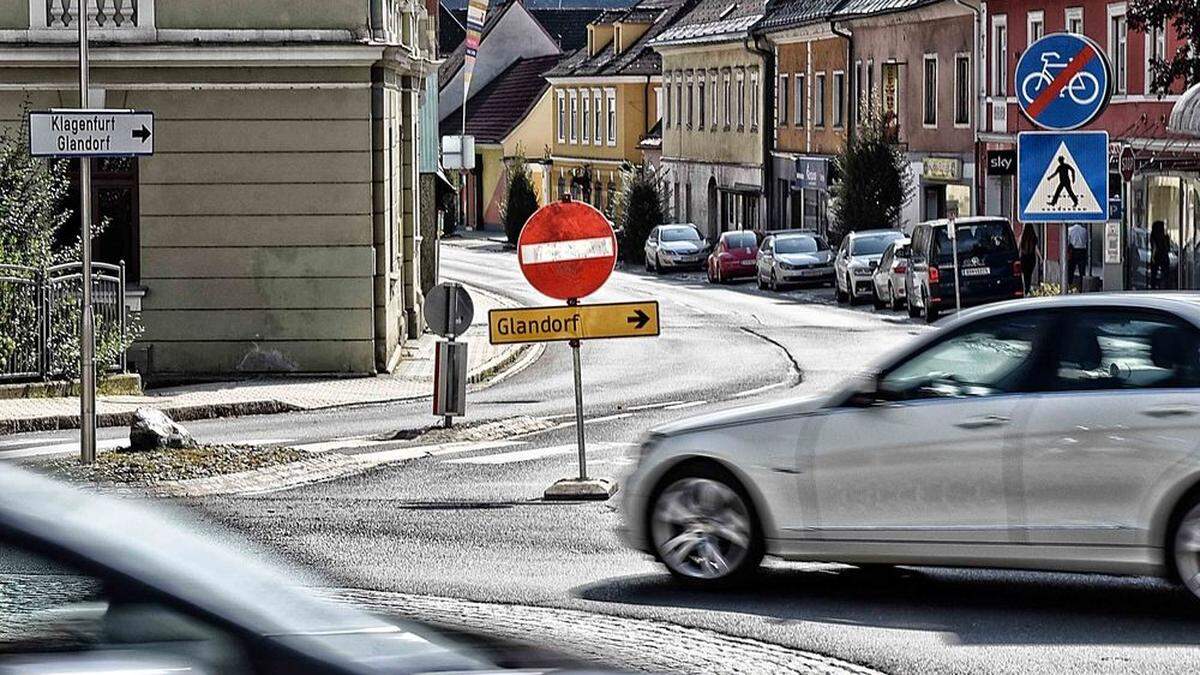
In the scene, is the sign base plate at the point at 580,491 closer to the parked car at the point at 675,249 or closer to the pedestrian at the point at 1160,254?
the pedestrian at the point at 1160,254

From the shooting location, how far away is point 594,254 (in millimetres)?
15344

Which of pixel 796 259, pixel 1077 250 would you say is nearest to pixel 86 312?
pixel 1077 250

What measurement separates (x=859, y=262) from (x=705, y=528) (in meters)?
36.0

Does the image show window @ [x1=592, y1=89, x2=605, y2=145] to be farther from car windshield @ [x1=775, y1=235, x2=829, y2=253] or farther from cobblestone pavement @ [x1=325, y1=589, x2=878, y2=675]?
cobblestone pavement @ [x1=325, y1=589, x2=878, y2=675]

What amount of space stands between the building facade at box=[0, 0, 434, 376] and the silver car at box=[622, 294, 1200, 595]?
17.8 meters

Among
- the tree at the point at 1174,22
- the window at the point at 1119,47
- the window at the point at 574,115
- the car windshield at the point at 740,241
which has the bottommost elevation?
the car windshield at the point at 740,241

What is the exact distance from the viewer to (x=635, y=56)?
277 ft

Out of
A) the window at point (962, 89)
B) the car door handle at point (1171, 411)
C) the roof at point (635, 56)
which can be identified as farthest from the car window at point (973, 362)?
the roof at point (635, 56)

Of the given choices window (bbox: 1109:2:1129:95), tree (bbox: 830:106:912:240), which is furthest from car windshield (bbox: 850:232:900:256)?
window (bbox: 1109:2:1129:95)

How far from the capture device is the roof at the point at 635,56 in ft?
273

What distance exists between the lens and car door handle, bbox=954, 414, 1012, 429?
9508mm

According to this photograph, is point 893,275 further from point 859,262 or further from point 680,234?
point 680,234

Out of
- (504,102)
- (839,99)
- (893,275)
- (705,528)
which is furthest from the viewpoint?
(504,102)

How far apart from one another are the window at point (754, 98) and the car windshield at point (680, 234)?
15.6ft
